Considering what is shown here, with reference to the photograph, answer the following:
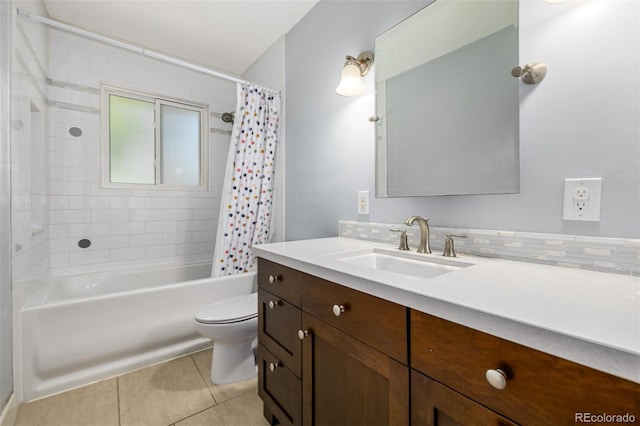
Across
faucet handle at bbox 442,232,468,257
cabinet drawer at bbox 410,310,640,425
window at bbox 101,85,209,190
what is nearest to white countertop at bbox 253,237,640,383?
cabinet drawer at bbox 410,310,640,425

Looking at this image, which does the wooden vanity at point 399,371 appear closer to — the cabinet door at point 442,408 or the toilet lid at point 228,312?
the cabinet door at point 442,408

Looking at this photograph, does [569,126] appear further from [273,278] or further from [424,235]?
[273,278]

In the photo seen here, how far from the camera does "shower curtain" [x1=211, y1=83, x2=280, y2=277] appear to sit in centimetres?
210

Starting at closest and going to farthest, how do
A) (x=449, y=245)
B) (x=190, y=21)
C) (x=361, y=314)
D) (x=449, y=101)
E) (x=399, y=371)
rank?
(x=399, y=371) < (x=361, y=314) < (x=449, y=245) < (x=449, y=101) < (x=190, y=21)

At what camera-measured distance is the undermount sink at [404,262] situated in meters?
1.00

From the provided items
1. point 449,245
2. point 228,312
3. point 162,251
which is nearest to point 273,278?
point 228,312

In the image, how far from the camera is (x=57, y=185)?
2133mm

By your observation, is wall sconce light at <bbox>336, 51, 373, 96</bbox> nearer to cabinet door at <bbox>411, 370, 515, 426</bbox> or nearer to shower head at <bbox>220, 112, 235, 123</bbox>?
cabinet door at <bbox>411, 370, 515, 426</bbox>

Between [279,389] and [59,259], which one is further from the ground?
[59,259]

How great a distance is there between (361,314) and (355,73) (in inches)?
49.8

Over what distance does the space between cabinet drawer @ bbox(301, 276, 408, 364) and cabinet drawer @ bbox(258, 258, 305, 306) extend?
59 mm

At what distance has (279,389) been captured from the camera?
1146 millimetres

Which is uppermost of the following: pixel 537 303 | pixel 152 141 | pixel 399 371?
pixel 152 141

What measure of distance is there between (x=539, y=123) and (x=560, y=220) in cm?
33
